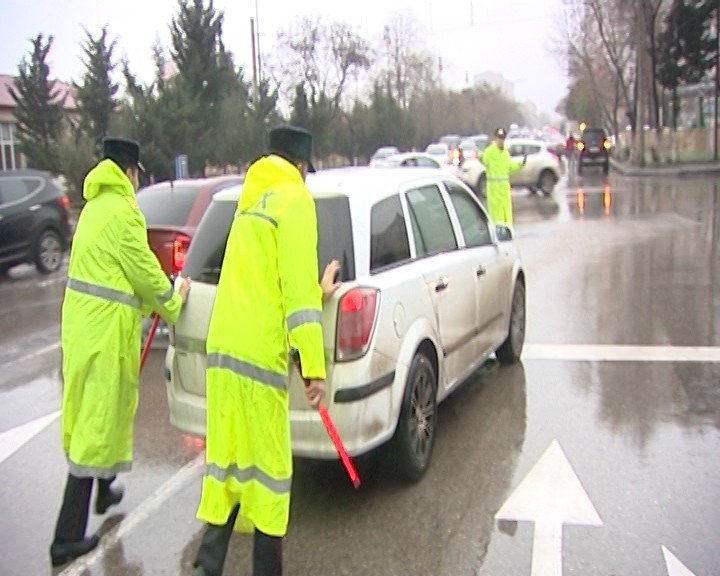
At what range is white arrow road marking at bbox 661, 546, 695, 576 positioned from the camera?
3.76m

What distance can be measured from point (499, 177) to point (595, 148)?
1142 inches

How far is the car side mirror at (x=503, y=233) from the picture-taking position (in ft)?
22.9

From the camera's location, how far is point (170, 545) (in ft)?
13.9

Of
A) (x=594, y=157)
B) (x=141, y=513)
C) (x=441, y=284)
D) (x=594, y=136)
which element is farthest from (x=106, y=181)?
(x=594, y=157)

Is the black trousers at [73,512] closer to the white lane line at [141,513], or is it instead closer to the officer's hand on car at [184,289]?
the white lane line at [141,513]

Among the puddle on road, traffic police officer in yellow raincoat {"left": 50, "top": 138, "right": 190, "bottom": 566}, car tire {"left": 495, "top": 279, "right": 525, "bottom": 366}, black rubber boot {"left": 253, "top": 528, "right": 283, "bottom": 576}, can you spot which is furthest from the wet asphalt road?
the puddle on road

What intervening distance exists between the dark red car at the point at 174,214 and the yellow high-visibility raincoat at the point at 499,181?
5.79 m

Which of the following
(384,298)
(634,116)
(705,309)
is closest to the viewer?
(384,298)

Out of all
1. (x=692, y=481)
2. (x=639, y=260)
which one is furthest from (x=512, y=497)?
(x=639, y=260)

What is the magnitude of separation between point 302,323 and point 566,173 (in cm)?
4171

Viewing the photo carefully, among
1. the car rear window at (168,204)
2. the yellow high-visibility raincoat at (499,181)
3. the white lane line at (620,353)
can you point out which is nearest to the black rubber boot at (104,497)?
the white lane line at (620,353)

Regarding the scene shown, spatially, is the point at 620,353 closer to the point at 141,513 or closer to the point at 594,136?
the point at 141,513

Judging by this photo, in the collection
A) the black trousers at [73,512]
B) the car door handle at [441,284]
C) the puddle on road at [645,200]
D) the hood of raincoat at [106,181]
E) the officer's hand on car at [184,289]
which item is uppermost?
the hood of raincoat at [106,181]

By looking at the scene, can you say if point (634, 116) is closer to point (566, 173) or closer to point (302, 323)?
point (566, 173)
